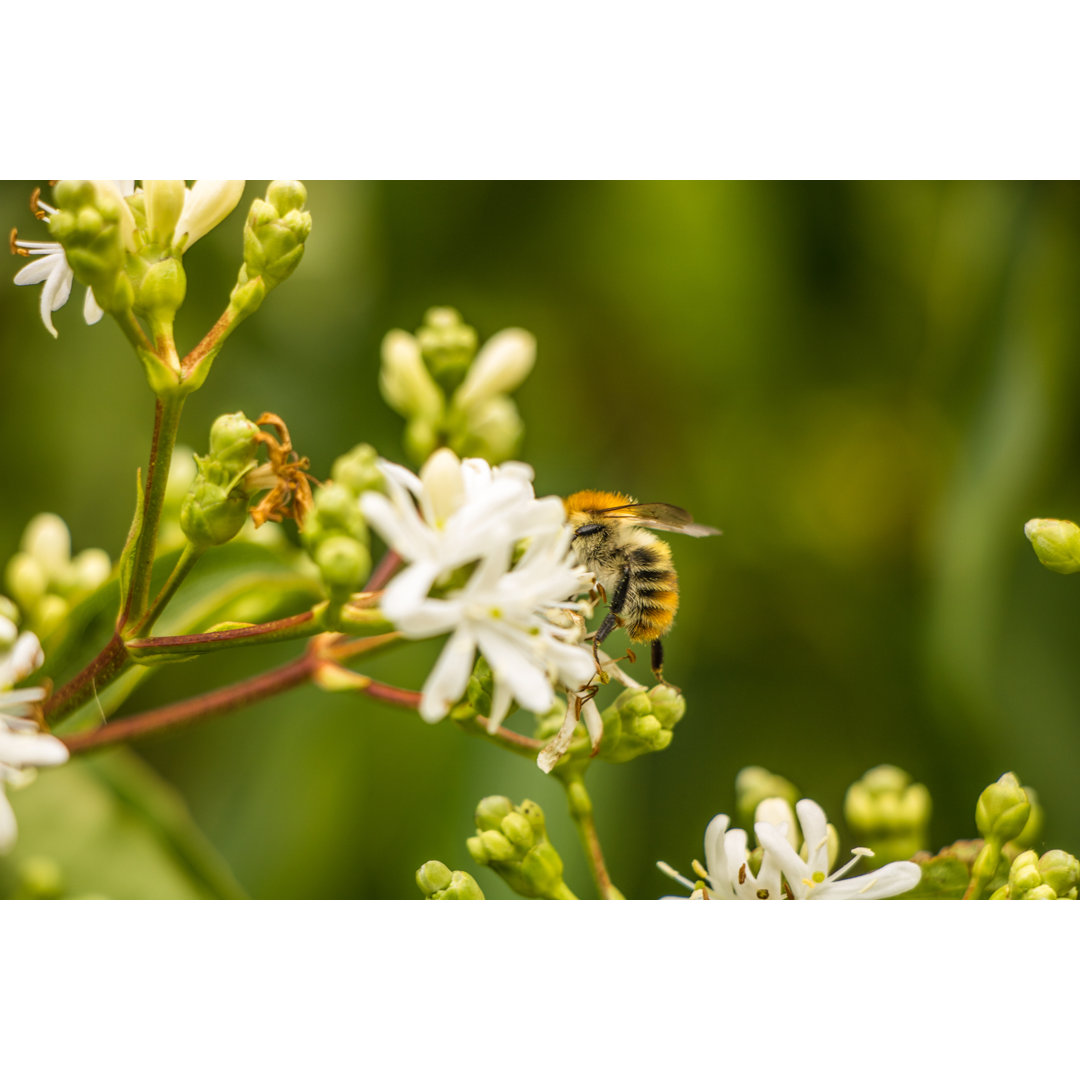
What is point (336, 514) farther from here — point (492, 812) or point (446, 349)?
point (446, 349)

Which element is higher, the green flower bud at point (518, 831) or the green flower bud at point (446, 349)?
the green flower bud at point (446, 349)

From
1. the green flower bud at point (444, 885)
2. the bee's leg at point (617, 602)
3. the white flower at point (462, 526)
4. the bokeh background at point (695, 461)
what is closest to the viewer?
the white flower at point (462, 526)

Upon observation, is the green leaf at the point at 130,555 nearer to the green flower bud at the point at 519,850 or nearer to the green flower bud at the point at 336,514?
the green flower bud at the point at 336,514

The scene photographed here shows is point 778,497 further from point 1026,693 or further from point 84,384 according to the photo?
point 84,384

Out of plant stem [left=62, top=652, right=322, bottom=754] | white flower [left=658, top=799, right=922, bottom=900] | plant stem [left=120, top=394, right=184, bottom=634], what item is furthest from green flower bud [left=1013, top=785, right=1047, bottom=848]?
plant stem [left=120, top=394, right=184, bottom=634]

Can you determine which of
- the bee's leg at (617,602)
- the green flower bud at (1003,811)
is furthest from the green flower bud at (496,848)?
the green flower bud at (1003,811)
